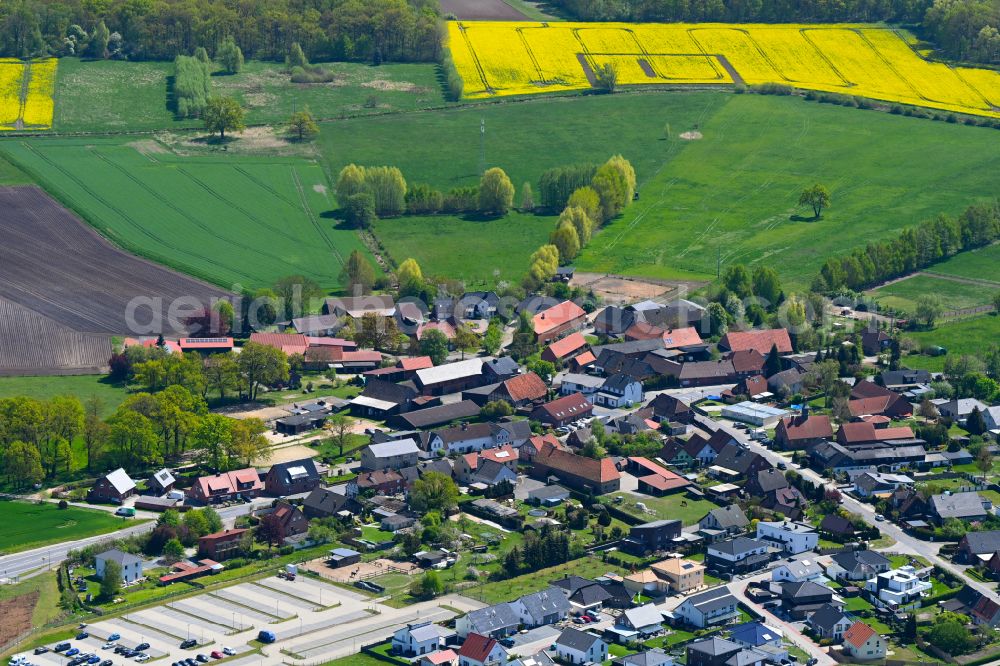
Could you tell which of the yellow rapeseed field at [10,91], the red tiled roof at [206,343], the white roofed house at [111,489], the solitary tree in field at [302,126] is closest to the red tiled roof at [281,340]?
the red tiled roof at [206,343]

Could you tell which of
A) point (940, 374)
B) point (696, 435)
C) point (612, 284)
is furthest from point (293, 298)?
point (940, 374)

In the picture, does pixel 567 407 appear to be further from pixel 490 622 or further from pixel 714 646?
pixel 714 646

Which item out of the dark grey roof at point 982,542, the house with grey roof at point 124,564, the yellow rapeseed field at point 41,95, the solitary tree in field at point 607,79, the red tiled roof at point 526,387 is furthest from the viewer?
the solitary tree in field at point 607,79

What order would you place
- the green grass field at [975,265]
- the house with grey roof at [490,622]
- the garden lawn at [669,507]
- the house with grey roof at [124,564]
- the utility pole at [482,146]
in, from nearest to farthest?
the house with grey roof at [490,622]
the house with grey roof at [124,564]
the garden lawn at [669,507]
the green grass field at [975,265]
the utility pole at [482,146]

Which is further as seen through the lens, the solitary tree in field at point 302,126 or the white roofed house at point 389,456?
the solitary tree in field at point 302,126

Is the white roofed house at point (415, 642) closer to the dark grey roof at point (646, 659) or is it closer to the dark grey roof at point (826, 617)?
the dark grey roof at point (646, 659)

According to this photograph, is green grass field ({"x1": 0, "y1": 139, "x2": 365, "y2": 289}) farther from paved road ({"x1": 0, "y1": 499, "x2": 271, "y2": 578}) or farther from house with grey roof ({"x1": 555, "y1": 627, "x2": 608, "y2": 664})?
house with grey roof ({"x1": 555, "y1": 627, "x2": 608, "y2": 664})

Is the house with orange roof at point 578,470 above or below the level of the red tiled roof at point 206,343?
below

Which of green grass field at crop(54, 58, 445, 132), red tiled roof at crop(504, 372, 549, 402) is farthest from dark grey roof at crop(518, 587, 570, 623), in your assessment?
green grass field at crop(54, 58, 445, 132)
